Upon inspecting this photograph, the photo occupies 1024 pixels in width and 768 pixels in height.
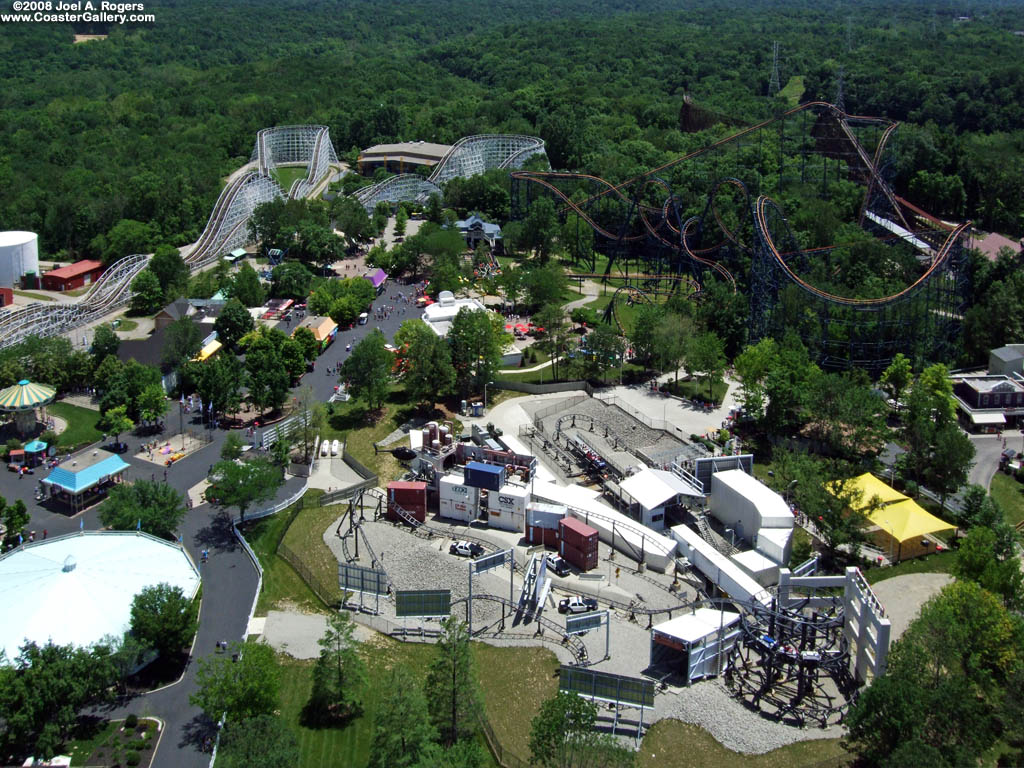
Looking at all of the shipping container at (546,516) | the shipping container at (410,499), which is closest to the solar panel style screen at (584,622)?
the shipping container at (546,516)

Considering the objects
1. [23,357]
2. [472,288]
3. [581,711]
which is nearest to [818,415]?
[581,711]

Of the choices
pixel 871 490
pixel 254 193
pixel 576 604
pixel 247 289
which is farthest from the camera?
pixel 254 193

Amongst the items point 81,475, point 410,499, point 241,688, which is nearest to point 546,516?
point 410,499

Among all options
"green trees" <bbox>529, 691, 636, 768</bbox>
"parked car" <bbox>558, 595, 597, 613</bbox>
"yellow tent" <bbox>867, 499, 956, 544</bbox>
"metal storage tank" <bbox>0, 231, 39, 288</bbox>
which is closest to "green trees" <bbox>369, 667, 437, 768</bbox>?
"green trees" <bbox>529, 691, 636, 768</bbox>

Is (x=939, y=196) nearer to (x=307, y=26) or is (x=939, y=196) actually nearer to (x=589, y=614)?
(x=589, y=614)

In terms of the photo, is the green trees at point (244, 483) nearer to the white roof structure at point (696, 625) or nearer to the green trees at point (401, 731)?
the green trees at point (401, 731)

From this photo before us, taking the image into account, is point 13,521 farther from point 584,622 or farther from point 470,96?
point 470,96
